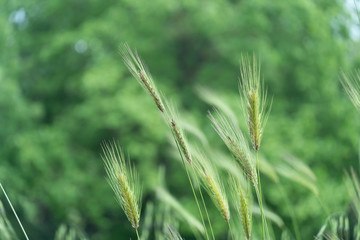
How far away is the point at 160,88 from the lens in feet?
30.7

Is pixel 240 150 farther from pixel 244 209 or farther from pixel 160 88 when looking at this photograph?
pixel 160 88

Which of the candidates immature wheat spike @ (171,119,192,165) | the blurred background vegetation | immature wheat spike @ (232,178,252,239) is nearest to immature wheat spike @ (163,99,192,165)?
immature wheat spike @ (171,119,192,165)

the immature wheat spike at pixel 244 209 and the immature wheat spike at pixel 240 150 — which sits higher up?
the immature wheat spike at pixel 240 150

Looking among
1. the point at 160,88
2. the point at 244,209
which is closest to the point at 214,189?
the point at 244,209

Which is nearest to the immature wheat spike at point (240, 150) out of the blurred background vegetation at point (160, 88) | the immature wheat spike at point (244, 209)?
the immature wheat spike at point (244, 209)

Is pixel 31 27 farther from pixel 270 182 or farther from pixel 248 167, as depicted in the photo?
pixel 248 167

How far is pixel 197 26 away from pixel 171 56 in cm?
116

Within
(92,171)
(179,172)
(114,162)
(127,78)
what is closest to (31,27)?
(127,78)

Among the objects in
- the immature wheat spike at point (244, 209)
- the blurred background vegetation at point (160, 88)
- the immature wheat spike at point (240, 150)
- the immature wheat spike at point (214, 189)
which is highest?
the immature wheat spike at point (240, 150)

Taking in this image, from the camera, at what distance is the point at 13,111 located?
9.74 m

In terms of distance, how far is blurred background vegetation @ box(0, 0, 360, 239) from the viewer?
969 centimetres

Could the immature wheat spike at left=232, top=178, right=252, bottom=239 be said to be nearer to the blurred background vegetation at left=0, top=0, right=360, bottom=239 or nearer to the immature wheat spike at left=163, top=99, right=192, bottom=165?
the immature wheat spike at left=163, top=99, right=192, bottom=165

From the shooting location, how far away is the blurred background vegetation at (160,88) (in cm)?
969

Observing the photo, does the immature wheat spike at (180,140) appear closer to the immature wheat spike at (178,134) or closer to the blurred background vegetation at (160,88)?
the immature wheat spike at (178,134)
